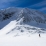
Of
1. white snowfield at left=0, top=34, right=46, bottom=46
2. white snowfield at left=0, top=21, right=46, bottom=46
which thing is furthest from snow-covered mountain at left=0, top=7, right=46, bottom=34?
white snowfield at left=0, top=34, right=46, bottom=46

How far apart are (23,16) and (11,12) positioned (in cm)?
1921

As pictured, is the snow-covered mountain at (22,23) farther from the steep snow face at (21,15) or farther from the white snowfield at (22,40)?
the white snowfield at (22,40)

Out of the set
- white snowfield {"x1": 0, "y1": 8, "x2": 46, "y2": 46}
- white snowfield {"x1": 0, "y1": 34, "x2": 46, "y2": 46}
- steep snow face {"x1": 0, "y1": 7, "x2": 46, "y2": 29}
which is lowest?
white snowfield {"x1": 0, "y1": 34, "x2": 46, "y2": 46}

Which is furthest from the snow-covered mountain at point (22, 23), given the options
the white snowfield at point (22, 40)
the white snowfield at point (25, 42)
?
the white snowfield at point (25, 42)

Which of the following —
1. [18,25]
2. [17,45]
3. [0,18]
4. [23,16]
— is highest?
[0,18]

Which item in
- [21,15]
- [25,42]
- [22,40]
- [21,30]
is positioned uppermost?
A: [21,15]

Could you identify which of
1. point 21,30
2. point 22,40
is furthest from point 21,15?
point 22,40

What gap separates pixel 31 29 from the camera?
157 feet

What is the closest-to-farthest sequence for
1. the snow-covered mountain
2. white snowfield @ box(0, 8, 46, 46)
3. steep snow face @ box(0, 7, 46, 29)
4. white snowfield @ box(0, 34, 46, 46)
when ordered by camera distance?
white snowfield @ box(0, 34, 46, 46) < white snowfield @ box(0, 8, 46, 46) < the snow-covered mountain < steep snow face @ box(0, 7, 46, 29)

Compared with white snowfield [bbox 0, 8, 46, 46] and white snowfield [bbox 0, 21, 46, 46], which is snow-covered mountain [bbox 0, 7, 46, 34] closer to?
Answer: white snowfield [bbox 0, 8, 46, 46]

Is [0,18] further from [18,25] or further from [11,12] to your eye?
[18,25]

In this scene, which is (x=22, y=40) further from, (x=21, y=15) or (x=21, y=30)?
(x=21, y=15)

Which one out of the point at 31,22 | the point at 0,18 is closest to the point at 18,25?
the point at 31,22

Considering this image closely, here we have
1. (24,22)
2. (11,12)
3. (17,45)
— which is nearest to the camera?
(17,45)
